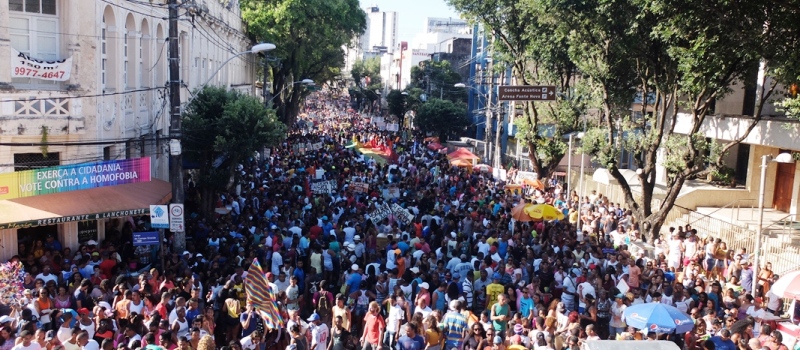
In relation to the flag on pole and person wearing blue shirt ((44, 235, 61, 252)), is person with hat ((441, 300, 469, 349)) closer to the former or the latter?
the flag on pole

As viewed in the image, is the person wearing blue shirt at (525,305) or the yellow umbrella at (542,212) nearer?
the person wearing blue shirt at (525,305)

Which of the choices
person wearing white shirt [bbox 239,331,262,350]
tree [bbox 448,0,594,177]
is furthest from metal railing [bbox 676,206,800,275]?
person wearing white shirt [bbox 239,331,262,350]

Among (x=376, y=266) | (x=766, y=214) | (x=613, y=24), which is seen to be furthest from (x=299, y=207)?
(x=766, y=214)

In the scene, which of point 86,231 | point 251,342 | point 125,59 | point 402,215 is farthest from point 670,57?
point 86,231

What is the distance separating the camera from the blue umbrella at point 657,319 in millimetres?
10789

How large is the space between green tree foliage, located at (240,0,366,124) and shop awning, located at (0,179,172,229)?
2622 centimetres

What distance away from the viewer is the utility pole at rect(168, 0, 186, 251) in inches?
623

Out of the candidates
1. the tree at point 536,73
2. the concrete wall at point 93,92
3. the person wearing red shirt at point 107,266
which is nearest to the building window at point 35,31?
the concrete wall at point 93,92

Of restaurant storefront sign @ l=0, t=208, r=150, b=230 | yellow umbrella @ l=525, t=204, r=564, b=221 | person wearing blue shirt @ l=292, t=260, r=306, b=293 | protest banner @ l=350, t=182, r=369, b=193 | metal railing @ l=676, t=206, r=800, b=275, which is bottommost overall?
metal railing @ l=676, t=206, r=800, b=275

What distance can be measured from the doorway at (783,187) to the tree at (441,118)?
1360 inches

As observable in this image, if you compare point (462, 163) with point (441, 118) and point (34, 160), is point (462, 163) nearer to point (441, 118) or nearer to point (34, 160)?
point (34, 160)

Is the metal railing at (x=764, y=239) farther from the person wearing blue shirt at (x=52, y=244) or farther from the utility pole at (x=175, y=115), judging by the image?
the person wearing blue shirt at (x=52, y=244)

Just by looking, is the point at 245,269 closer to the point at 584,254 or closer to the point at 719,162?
the point at 584,254

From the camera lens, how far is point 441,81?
7562 cm
